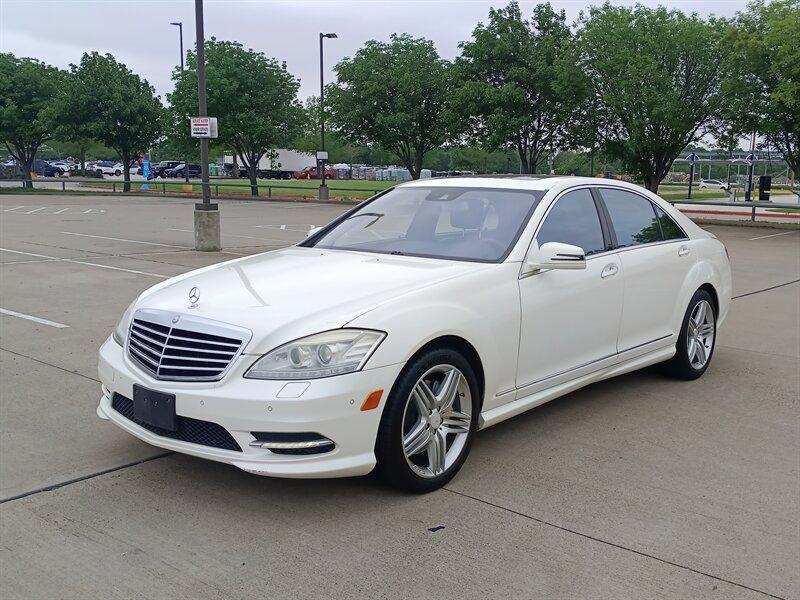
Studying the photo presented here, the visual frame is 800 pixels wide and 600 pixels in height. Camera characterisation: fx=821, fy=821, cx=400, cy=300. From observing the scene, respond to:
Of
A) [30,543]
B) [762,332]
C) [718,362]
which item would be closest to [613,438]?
[718,362]

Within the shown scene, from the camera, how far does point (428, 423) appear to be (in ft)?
13.5

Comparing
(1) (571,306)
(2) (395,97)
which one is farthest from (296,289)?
(2) (395,97)

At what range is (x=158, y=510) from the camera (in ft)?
12.9

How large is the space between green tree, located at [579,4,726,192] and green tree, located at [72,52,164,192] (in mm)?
24253

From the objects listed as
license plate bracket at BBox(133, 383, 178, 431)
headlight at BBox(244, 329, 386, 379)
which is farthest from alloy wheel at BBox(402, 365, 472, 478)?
license plate bracket at BBox(133, 383, 178, 431)

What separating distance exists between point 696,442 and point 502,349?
149 centimetres

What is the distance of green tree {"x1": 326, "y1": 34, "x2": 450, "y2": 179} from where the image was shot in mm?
35031

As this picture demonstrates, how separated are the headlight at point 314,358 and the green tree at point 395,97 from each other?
31.4 metres

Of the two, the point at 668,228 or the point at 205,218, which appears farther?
the point at 205,218

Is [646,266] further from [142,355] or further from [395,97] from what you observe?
[395,97]

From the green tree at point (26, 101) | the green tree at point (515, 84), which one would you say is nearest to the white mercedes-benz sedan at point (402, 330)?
the green tree at point (515, 84)

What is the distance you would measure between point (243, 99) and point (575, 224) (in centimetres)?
3613

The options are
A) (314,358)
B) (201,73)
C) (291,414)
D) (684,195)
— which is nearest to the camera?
(291,414)

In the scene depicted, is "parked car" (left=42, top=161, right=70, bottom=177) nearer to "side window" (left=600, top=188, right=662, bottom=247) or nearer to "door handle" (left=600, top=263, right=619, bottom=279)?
"side window" (left=600, top=188, right=662, bottom=247)
